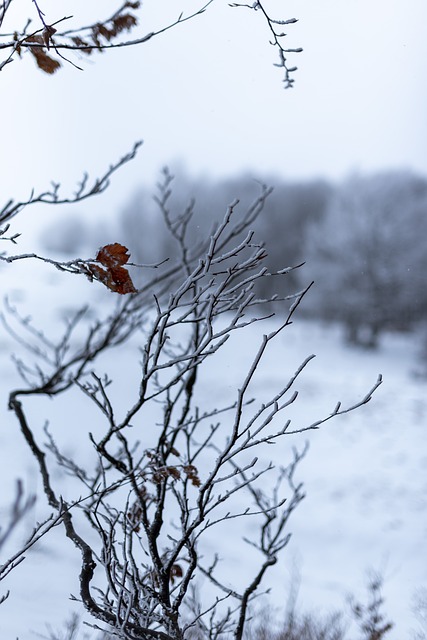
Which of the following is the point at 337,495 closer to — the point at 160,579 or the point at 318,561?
the point at 318,561

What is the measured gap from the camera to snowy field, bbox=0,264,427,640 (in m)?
7.82

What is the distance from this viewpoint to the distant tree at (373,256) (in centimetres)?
2041

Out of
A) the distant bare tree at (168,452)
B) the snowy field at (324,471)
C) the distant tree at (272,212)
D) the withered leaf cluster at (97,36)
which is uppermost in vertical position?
the distant tree at (272,212)

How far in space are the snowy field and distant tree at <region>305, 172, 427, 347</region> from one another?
2.78ft

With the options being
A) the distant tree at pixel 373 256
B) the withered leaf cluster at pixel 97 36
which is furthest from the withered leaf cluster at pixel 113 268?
the distant tree at pixel 373 256

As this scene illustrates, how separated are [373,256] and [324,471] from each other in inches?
381

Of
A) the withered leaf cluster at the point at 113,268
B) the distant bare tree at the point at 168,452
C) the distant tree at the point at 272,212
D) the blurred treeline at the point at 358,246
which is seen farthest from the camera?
the blurred treeline at the point at 358,246

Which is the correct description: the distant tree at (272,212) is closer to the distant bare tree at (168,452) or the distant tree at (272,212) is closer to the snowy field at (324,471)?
the snowy field at (324,471)

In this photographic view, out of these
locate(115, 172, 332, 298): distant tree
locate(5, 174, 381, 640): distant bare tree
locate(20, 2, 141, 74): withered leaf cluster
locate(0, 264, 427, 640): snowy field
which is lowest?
locate(5, 174, 381, 640): distant bare tree

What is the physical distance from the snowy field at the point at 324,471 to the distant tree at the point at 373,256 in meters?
0.85

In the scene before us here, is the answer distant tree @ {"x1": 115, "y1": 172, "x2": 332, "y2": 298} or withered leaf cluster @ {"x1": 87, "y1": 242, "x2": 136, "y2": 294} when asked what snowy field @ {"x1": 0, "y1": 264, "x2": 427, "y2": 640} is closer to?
distant tree @ {"x1": 115, "y1": 172, "x2": 332, "y2": 298}

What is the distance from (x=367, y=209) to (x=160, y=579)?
20.7 meters

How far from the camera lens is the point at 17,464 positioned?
38.6 feet

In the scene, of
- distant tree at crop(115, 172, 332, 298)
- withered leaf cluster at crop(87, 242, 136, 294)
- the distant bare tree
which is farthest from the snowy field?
withered leaf cluster at crop(87, 242, 136, 294)
